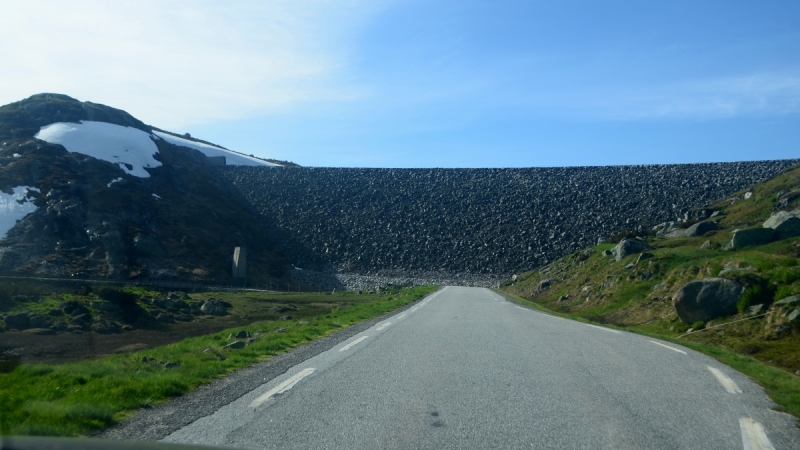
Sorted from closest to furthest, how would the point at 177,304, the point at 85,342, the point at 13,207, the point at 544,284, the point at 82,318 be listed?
the point at 85,342 → the point at 82,318 → the point at 177,304 → the point at 544,284 → the point at 13,207

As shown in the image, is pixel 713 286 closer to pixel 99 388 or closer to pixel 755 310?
pixel 755 310

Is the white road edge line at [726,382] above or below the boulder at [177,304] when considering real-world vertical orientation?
above

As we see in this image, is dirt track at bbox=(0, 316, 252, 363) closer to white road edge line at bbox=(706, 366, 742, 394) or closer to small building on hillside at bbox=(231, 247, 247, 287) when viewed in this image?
white road edge line at bbox=(706, 366, 742, 394)

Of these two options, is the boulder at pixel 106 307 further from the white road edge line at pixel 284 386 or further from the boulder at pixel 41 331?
the white road edge line at pixel 284 386

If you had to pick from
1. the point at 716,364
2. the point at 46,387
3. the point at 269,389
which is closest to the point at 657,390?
the point at 716,364

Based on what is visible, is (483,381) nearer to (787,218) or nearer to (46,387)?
(46,387)

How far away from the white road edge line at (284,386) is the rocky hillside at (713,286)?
8959 mm

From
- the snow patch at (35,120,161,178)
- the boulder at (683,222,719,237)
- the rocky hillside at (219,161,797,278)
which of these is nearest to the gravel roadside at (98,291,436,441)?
the boulder at (683,222,719,237)

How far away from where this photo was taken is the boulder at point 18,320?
20688mm

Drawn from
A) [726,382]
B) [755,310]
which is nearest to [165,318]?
[755,310]

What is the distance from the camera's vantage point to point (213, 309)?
92.7 ft

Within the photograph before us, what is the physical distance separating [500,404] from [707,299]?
505 inches

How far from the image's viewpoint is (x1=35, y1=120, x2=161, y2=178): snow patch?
61.4 meters

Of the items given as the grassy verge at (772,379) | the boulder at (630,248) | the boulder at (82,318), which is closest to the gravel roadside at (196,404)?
the grassy verge at (772,379)
